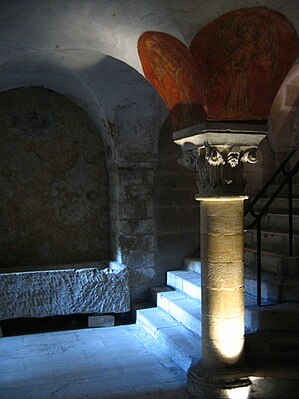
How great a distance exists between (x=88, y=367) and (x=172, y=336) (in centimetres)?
83

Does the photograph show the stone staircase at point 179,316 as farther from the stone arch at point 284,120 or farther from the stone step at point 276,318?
the stone arch at point 284,120

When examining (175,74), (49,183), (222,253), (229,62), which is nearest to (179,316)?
(222,253)

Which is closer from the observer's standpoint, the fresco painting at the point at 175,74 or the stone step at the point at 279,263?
the fresco painting at the point at 175,74

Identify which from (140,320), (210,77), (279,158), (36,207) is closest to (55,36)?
(210,77)

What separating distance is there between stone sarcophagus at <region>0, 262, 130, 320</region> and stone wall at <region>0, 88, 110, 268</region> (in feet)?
1.40

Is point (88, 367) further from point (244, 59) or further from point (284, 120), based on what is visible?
point (284, 120)

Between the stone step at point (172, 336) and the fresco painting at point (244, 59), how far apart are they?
2024 millimetres

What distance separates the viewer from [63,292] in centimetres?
521

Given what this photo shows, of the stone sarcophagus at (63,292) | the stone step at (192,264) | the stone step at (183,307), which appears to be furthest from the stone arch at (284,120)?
the stone sarcophagus at (63,292)

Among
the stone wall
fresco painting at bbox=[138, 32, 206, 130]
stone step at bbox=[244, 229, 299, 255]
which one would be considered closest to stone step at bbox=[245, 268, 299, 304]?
stone step at bbox=[244, 229, 299, 255]

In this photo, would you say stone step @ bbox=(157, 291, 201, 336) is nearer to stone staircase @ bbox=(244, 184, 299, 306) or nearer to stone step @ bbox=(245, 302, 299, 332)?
stone staircase @ bbox=(244, 184, 299, 306)

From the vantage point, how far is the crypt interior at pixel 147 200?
3281 millimetres

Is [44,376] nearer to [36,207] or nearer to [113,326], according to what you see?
[113,326]

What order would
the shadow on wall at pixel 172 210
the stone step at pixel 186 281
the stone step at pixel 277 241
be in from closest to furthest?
the stone step at pixel 277 241 → the stone step at pixel 186 281 → the shadow on wall at pixel 172 210
